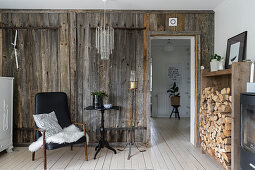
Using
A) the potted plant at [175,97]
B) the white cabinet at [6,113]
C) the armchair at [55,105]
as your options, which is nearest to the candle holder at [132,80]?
the armchair at [55,105]

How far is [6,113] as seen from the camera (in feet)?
11.2

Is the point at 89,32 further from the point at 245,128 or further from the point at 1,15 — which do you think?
the point at 245,128

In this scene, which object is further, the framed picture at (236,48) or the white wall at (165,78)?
the white wall at (165,78)

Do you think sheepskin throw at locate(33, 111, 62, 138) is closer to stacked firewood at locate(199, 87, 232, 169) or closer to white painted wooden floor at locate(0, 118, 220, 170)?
white painted wooden floor at locate(0, 118, 220, 170)

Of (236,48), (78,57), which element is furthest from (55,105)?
(236,48)

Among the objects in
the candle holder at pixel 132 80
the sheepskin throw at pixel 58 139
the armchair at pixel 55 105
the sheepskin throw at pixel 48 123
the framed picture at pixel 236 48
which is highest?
the framed picture at pixel 236 48

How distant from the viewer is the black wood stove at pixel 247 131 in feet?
6.91

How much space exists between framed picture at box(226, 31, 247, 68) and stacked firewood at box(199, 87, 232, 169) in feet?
1.72

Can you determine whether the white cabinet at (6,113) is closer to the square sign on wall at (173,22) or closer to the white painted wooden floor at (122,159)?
the white painted wooden floor at (122,159)

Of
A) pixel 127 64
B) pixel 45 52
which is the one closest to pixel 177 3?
pixel 127 64

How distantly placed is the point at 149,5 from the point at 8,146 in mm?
3357

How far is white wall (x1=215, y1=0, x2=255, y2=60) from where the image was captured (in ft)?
8.67

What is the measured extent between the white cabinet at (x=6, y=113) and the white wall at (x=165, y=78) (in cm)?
474

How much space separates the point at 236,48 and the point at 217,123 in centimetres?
111
